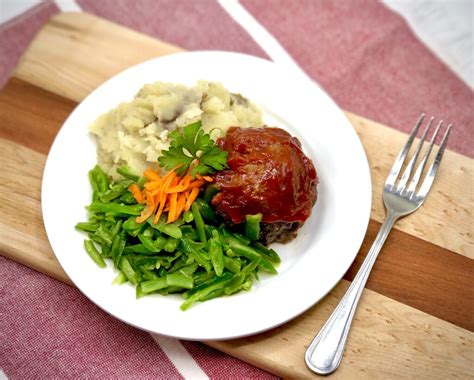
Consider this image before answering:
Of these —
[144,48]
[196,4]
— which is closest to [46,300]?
[144,48]

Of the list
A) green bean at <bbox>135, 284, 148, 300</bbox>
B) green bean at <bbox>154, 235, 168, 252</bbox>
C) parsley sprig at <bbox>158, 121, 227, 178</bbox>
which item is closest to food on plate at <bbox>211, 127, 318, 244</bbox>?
parsley sprig at <bbox>158, 121, 227, 178</bbox>

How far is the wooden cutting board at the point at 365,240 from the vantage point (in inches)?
147

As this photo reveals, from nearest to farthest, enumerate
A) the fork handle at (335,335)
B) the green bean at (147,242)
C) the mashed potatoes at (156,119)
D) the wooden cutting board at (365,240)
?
the fork handle at (335,335), the wooden cutting board at (365,240), the green bean at (147,242), the mashed potatoes at (156,119)

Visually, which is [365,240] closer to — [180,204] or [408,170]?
[408,170]

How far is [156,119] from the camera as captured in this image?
14.2ft

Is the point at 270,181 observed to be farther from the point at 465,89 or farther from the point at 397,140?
the point at 465,89

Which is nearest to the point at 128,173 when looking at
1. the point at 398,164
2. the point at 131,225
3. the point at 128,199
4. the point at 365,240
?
the point at 128,199

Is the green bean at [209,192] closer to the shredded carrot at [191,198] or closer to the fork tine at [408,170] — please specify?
the shredded carrot at [191,198]

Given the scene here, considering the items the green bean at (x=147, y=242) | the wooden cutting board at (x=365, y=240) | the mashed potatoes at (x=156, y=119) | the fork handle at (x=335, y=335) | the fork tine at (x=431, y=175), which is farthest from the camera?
the fork tine at (x=431, y=175)

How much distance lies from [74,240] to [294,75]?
2.27 meters

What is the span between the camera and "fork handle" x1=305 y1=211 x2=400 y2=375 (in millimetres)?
3625

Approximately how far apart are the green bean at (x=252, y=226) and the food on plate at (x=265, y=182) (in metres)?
0.04

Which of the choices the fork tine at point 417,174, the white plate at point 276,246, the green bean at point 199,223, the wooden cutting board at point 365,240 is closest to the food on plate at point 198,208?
the green bean at point 199,223

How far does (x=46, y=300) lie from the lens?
4.12 metres
